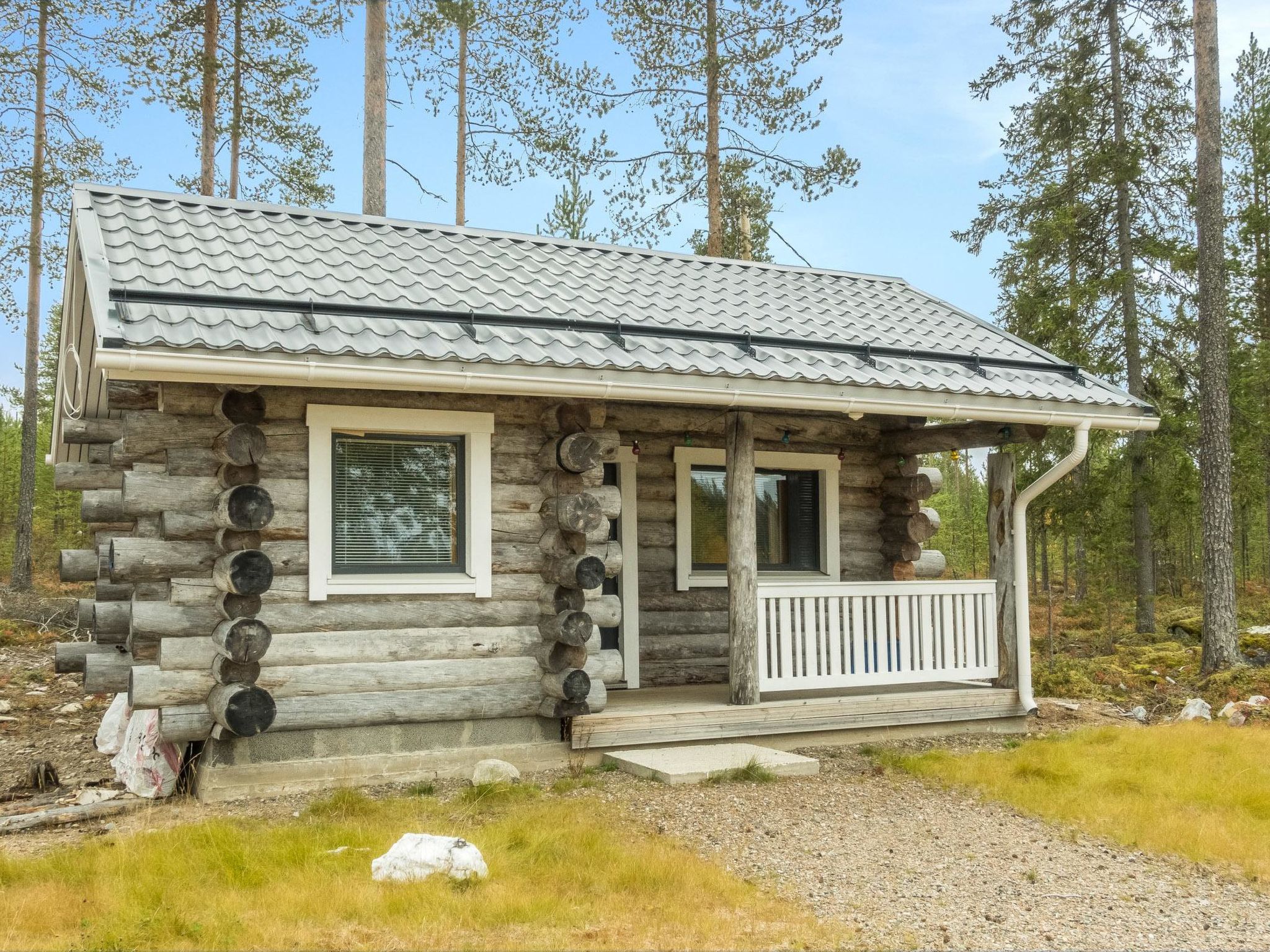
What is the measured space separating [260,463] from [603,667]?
2708 mm

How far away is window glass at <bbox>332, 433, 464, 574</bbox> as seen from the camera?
7523 mm

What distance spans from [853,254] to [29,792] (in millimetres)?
45711

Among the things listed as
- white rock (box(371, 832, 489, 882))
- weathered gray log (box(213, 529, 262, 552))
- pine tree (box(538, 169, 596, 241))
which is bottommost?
white rock (box(371, 832, 489, 882))

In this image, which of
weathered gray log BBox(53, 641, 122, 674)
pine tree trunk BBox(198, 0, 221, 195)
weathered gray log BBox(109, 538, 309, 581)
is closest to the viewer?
weathered gray log BBox(109, 538, 309, 581)

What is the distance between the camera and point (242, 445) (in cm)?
684

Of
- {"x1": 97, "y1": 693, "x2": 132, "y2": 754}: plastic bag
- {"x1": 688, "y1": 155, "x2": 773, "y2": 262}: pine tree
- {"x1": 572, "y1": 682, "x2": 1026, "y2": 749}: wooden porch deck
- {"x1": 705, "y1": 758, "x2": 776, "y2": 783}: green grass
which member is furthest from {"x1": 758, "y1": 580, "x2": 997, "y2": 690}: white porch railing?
{"x1": 688, "y1": 155, "x2": 773, "y2": 262}: pine tree

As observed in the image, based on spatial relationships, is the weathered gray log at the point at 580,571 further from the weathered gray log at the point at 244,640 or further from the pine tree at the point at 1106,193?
the pine tree at the point at 1106,193

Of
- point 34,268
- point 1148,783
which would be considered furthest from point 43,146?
point 1148,783

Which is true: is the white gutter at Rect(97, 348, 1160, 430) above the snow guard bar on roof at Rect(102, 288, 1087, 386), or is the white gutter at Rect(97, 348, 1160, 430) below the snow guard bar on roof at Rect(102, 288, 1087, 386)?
below

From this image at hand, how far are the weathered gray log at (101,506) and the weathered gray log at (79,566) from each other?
607 millimetres

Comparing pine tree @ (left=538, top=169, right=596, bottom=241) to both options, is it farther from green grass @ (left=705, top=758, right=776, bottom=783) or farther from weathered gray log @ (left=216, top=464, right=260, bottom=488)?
green grass @ (left=705, top=758, right=776, bottom=783)

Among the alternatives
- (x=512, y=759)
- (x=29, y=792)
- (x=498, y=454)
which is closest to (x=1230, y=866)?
(x=512, y=759)

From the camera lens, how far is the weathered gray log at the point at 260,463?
7.00 meters

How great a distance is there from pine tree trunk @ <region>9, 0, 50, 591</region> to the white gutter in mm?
16445
